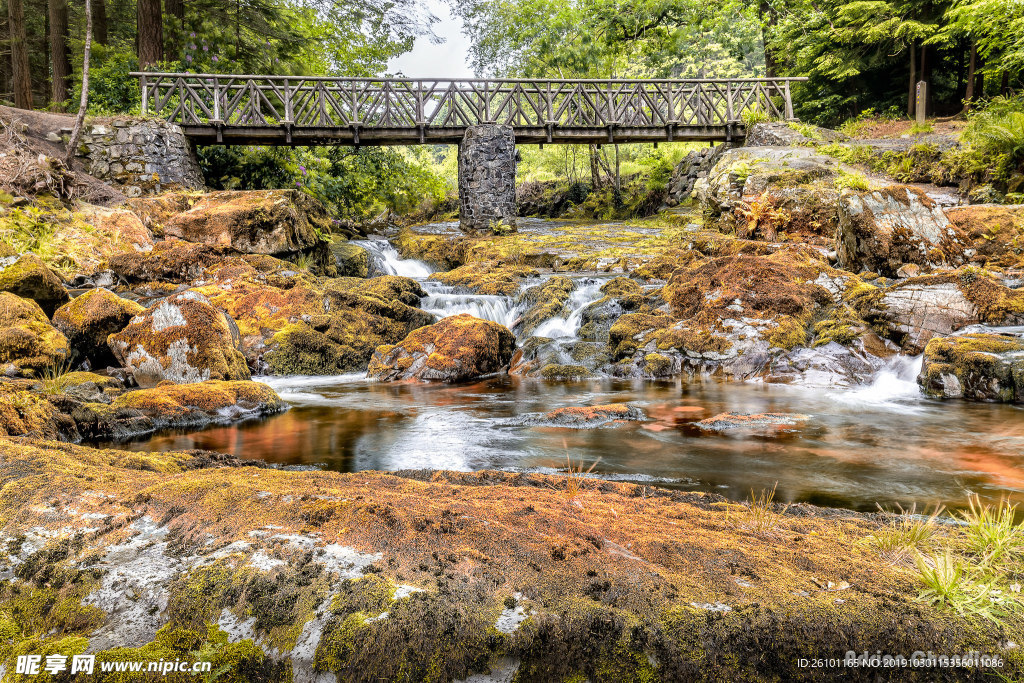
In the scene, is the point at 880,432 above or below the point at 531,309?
below

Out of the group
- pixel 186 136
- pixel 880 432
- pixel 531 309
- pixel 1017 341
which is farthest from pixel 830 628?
pixel 186 136

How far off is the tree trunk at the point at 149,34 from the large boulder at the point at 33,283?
10.9 metres

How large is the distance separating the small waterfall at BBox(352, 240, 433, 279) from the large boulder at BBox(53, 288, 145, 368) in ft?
24.2

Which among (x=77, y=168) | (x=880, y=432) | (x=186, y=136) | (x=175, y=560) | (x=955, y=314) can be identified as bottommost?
(x=880, y=432)

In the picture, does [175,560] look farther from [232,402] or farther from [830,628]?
[232,402]

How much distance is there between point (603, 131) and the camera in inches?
765

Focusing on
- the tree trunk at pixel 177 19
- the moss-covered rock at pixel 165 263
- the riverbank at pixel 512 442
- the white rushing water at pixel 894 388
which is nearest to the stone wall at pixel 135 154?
the riverbank at pixel 512 442

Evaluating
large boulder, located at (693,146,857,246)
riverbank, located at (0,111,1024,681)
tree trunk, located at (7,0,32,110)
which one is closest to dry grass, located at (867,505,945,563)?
riverbank, located at (0,111,1024,681)

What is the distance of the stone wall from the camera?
1428 centimetres

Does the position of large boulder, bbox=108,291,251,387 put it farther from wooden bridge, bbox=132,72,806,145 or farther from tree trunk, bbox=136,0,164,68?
tree trunk, bbox=136,0,164,68

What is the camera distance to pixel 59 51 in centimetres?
1664

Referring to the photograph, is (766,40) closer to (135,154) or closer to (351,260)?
(351,260)

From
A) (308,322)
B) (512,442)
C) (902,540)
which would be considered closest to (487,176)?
(308,322)

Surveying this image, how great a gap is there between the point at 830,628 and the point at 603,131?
64.1ft
